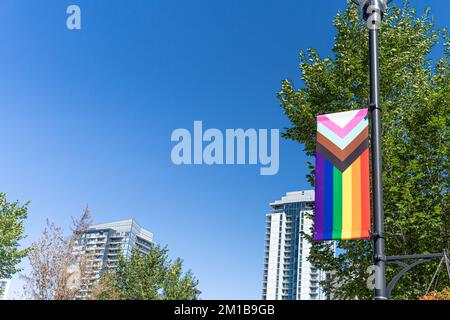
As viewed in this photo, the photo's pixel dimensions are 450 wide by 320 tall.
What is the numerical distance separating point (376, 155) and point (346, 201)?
29.9 inches

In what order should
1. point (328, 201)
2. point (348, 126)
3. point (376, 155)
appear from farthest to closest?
1. point (348, 126)
2. point (328, 201)
3. point (376, 155)

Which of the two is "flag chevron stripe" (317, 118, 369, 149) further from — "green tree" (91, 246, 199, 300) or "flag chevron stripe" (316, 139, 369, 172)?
"green tree" (91, 246, 199, 300)

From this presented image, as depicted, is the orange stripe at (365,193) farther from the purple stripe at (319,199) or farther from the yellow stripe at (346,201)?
the purple stripe at (319,199)

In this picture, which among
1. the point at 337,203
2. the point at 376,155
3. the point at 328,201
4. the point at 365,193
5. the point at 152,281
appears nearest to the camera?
the point at 376,155

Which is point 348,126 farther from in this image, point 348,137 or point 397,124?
point 397,124

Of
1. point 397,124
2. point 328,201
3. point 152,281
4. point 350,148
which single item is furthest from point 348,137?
point 152,281

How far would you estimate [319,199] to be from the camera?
6156 millimetres

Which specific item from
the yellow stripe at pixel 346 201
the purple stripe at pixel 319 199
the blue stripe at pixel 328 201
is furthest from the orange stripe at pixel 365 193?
the purple stripe at pixel 319 199

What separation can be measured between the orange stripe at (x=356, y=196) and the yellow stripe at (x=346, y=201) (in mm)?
38

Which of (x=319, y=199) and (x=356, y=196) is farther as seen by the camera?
(x=319, y=199)

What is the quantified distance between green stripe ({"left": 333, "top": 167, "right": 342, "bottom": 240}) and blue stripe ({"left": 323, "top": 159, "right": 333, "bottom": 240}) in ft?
0.15
